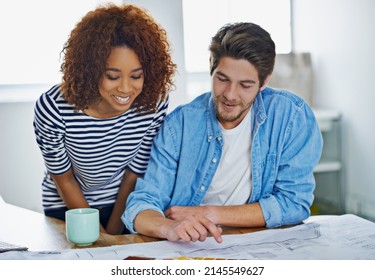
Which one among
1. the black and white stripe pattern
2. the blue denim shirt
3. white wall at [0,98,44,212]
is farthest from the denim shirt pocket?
white wall at [0,98,44,212]

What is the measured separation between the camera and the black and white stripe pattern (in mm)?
1248

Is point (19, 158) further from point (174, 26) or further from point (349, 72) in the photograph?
point (349, 72)

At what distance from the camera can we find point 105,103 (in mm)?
1277

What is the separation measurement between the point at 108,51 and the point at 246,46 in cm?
28

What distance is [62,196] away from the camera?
1.36m

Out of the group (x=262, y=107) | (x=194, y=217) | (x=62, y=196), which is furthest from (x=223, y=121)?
(x=62, y=196)

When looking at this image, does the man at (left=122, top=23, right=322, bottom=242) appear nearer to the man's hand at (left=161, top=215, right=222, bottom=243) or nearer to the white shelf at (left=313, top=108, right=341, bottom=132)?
the man's hand at (left=161, top=215, right=222, bottom=243)

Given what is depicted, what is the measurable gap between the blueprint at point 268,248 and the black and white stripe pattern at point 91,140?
0.30 metres

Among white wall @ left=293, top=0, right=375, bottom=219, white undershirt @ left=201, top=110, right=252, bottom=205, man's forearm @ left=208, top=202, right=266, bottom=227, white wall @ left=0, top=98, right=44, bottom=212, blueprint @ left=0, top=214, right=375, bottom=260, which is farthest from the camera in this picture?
white wall @ left=293, top=0, right=375, bottom=219

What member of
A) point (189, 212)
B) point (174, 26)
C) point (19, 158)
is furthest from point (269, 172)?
point (19, 158)

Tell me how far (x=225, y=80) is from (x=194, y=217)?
315mm

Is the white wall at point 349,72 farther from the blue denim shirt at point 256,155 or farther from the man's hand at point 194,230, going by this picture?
the man's hand at point 194,230

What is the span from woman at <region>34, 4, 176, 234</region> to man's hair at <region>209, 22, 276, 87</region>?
124mm

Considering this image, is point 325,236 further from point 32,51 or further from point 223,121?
point 32,51
